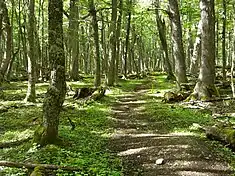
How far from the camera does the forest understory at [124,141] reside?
320 inches

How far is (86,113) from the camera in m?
15.3

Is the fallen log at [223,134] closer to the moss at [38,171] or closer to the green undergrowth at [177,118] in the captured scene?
the green undergrowth at [177,118]

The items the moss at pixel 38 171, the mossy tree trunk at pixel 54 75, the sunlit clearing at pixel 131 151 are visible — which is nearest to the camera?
the moss at pixel 38 171

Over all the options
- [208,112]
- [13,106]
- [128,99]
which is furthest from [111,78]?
[208,112]

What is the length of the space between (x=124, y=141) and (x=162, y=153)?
199cm

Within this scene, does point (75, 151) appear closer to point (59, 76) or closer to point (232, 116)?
point (59, 76)

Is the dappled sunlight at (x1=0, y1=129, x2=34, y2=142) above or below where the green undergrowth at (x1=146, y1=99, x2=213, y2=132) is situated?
below

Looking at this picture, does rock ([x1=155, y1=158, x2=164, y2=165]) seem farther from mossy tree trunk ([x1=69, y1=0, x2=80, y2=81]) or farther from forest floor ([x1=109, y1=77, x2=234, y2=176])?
mossy tree trunk ([x1=69, y1=0, x2=80, y2=81])

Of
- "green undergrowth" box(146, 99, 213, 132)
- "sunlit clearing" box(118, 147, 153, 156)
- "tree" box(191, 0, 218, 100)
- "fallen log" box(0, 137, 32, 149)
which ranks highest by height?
"tree" box(191, 0, 218, 100)

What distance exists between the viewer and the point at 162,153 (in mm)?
9172

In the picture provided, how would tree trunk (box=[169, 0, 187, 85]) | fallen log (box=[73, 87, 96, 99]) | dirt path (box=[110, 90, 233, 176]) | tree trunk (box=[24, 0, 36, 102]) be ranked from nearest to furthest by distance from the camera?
dirt path (box=[110, 90, 233, 176]) → tree trunk (box=[24, 0, 36, 102]) → fallen log (box=[73, 87, 96, 99]) → tree trunk (box=[169, 0, 187, 85])

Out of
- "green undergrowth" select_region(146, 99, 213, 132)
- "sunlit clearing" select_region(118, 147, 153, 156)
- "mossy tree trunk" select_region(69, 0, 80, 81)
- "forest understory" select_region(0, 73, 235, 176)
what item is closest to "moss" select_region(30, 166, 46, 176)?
"forest understory" select_region(0, 73, 235, 176)

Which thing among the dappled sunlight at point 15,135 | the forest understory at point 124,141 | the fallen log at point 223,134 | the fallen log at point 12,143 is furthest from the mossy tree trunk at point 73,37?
the fallen log at point 223,134

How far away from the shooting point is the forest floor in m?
8.12
